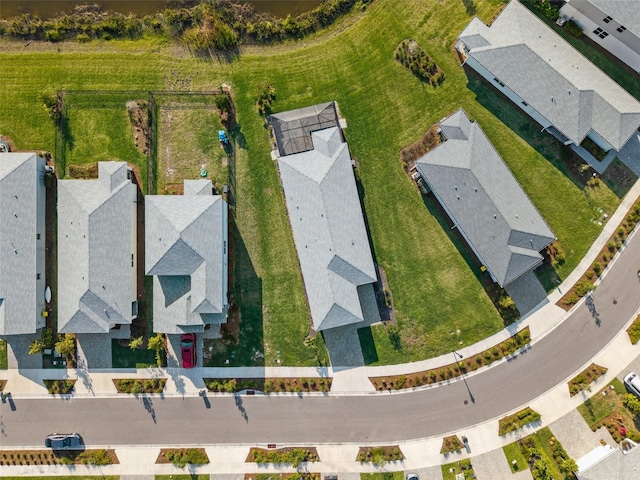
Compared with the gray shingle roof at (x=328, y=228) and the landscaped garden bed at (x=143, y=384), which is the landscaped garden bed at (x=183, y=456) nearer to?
the landscaped garden bed at (x=143, y=384)

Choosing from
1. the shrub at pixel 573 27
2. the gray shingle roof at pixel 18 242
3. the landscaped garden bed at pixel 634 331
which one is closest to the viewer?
the gray shingle roof at pixel 18 242

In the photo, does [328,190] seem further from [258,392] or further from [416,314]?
[258,392]

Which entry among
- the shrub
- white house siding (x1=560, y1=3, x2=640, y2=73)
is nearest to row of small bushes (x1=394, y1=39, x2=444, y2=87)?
the shrub

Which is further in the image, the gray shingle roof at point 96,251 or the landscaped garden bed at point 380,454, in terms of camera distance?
the landscaped garden bed at point 380,454

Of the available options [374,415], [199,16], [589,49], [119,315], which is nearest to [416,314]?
[374,415]

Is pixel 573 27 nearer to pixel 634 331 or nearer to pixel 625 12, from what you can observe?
pixel 625 12

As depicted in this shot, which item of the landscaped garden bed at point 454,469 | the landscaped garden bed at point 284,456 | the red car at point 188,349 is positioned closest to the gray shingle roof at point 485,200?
the landscaped garden bed at point 454,469

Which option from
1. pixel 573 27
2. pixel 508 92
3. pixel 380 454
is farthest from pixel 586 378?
pixel 573 27
